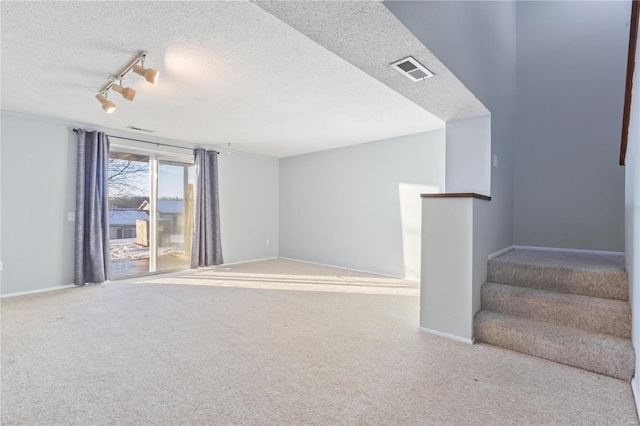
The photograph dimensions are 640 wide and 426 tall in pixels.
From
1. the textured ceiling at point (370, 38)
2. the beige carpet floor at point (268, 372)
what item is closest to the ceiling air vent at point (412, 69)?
the textured ceiling at point (370, 38)

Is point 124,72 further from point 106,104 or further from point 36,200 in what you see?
point 36,200

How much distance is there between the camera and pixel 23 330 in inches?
101

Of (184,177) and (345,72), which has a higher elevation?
(345,72)

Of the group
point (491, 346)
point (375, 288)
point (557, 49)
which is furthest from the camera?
point (375, 288)

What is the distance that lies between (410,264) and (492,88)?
2579 millimetres

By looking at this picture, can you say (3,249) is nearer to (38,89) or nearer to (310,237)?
(38,89)

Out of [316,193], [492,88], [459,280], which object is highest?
[492,88]

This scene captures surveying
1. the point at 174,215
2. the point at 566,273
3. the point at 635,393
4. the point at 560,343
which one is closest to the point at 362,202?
the point at 566,273

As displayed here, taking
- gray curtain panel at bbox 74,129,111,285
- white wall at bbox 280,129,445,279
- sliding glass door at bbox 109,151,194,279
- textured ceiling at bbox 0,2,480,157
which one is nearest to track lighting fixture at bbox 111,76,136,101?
textured ceiling at bbox 0,2,480,157

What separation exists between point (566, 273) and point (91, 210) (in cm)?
523

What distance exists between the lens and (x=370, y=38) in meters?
1.59

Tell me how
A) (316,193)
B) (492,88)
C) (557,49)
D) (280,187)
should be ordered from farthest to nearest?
(280,187) < (316,193) < (557,49) < (492,88)

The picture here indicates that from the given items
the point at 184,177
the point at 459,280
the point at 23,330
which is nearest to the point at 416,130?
the point at 459,280

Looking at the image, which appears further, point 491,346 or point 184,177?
point 184,177
